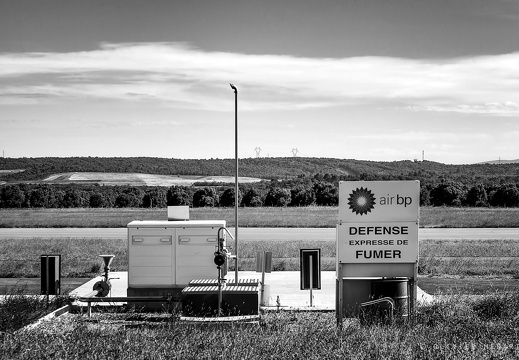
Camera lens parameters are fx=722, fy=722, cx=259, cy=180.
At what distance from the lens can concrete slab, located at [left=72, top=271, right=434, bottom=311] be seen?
1361 centimetres

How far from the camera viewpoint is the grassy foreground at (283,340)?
7.82 m

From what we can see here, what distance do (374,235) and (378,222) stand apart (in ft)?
0.70

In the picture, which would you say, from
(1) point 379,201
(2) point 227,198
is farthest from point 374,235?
(2) point 227,198

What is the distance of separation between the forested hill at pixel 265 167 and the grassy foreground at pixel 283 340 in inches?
3611

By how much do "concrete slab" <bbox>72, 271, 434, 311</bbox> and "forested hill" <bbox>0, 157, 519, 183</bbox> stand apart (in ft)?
278

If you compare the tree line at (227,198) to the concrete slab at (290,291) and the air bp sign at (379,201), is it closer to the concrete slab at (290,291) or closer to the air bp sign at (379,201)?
the concrete slab at (290,291)

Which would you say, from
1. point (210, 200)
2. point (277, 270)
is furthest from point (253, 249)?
point (210, 200)

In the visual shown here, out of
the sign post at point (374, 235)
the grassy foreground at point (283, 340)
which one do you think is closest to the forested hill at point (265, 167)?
the sign post at point (374, 235)

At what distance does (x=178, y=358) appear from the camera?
7613 millimetres

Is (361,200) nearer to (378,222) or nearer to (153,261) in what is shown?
(378,222)

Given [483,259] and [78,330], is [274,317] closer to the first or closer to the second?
[78,330]

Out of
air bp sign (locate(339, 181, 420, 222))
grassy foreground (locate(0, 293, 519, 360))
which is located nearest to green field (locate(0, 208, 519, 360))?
grassy foreground (locate(0, 293, 519, 360))

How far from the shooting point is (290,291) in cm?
1541

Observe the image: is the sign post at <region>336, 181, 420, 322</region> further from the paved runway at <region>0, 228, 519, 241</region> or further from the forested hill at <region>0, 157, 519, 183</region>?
the forested hill at <region>0, 157, 519, 183</region>
